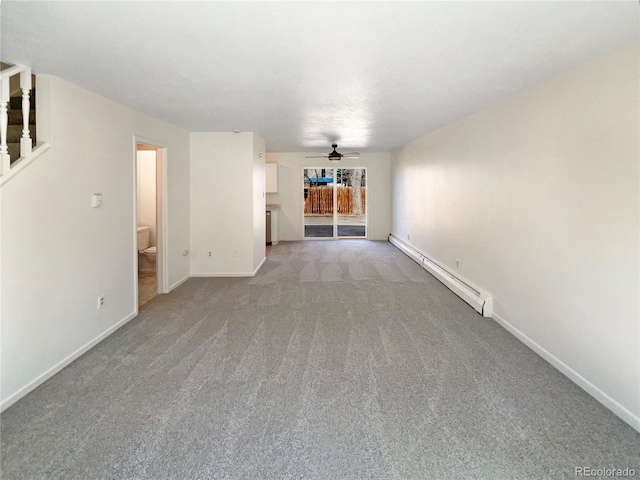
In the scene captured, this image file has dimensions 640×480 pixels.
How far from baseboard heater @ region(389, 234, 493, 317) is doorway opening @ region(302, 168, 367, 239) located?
3.14m

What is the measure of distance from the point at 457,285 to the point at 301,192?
5796mm

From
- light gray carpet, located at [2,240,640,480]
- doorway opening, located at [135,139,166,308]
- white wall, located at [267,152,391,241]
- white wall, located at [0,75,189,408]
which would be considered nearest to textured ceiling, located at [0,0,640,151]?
white wall, located at [0,75,189,408]

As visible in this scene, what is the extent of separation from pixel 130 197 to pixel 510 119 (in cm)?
401

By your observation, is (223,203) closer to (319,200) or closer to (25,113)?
(25,113)

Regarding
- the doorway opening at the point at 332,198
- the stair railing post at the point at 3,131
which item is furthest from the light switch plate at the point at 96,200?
the doorway opening at the point at 332,198

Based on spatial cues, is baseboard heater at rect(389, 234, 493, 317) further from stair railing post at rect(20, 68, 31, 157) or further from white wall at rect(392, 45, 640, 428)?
stair railing post at rect(20, 68, 31, 157)

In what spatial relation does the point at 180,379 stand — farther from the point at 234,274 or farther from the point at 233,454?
the point at 234,274

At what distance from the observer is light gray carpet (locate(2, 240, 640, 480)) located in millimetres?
1787

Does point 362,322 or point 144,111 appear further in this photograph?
point 144,111

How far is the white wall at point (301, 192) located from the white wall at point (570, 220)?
5.18m

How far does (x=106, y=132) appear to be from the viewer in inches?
133

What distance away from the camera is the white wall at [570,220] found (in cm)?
217

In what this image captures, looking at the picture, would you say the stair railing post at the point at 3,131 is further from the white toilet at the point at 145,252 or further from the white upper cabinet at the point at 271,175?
the white upper cabinet at the point at 271,175

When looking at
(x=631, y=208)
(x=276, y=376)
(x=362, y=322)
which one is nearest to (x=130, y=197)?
(x=276, y=376)
